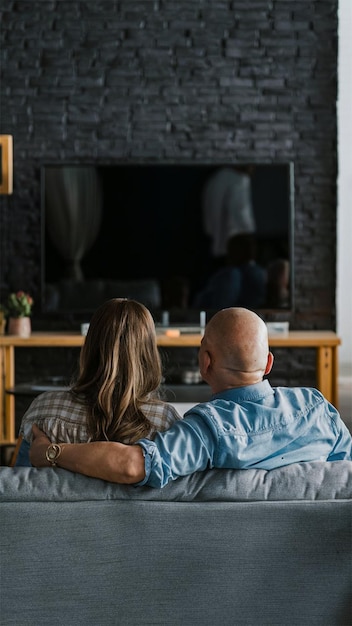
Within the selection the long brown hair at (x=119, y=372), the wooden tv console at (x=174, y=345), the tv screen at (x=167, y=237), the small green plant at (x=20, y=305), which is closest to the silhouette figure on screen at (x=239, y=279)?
the tv screen at (x=167, y=237)

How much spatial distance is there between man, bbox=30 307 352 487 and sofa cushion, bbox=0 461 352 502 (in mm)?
19

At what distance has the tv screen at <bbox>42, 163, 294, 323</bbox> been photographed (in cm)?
589

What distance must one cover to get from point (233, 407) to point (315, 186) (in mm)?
4416

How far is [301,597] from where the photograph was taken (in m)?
1.62

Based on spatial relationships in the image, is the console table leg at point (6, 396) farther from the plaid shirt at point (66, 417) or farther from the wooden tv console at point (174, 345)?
the plaid shirt at point (66, 417)

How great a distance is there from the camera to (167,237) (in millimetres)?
5957

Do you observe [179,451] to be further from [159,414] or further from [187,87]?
[187,87]

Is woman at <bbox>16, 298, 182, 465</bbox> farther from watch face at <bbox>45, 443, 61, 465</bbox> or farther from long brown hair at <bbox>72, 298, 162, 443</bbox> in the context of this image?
watch face at <bbox>45, 443, 61, 465</bbox>

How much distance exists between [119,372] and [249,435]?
364mm

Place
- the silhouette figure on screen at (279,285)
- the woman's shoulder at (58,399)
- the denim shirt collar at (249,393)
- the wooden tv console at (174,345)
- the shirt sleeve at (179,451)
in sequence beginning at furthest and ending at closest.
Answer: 1. the silhouette figure on screen at (279,285)
2. the wooden tv console at (174,345)
3. the woman's shoulder at (58,399)
4. the denim shirt collar at (249,393)
5. the shirt sleeve at (179,451)

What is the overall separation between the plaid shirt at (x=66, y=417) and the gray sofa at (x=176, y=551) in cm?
28

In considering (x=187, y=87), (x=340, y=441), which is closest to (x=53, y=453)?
(x=340, y=441)

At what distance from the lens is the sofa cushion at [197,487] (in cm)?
161

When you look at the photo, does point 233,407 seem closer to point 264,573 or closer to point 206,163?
point 264,573
